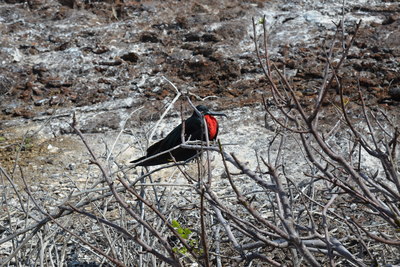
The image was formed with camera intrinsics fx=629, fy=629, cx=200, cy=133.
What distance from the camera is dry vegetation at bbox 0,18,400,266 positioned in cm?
144

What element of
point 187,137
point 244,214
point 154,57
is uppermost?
point 187,137

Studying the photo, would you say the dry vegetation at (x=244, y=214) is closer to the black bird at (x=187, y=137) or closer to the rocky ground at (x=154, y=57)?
the black bird at (x=187, y=137)

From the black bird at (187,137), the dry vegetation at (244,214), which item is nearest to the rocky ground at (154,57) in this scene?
the dry vegetation at (244,214)

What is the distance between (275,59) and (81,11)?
2.20 metres

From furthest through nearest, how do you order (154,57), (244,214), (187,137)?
(154,57)
(187,137)
(244,214)

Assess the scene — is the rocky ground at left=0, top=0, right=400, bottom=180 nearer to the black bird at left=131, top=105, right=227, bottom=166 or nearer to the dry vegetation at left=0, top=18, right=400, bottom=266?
the dry vegetation at left=0, top=18, right=400, bottom=266

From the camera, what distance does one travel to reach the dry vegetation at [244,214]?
4.73ft

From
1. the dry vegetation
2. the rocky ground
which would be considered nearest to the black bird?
the dry vegetation

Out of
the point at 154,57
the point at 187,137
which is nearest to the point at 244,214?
the point at 187,137

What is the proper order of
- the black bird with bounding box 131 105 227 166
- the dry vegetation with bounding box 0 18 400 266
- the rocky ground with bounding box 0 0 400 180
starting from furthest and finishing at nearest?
the rocky ground with bounding box 0 0 400 180
the black bird with bounding box 131 105 227 166
the dry vegetation with bounding box 0 18 400 266

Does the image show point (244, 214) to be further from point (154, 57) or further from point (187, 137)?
point (154, 57)

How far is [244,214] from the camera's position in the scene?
3.24 m

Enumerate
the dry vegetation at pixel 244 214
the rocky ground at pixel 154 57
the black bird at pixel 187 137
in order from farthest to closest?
1. the rocky ground at pixel 154 57
2. the black bird at pixel 187 137
3. the dry vegetation at pixel 244 214

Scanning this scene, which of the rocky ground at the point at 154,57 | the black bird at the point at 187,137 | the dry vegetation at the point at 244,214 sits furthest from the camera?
the rocky ground at the point at 154,57
